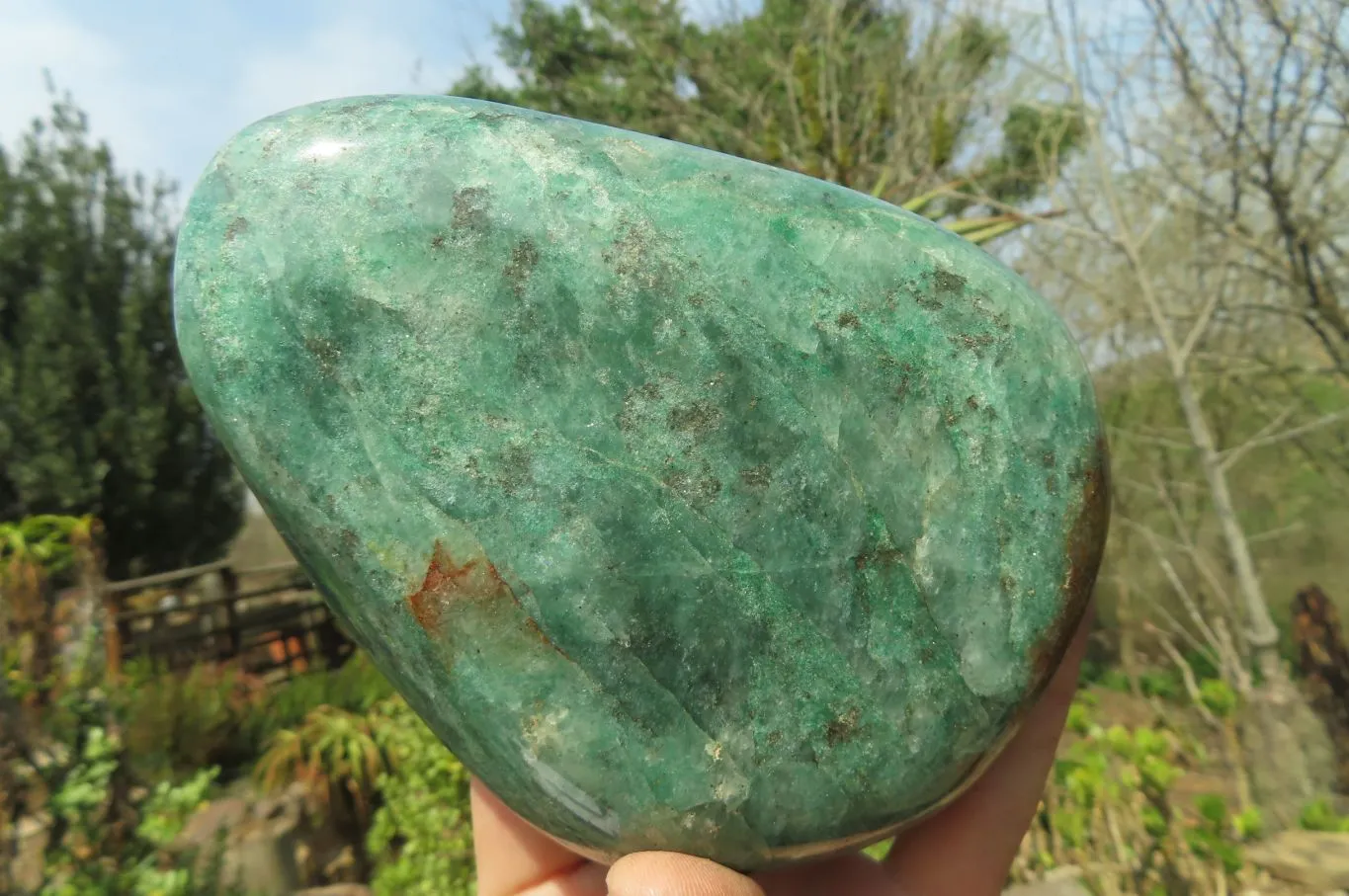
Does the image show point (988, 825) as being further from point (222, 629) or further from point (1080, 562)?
point (222, 629)

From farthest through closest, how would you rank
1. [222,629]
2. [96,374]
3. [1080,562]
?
[96,374]
[222,629]
[1080,562]

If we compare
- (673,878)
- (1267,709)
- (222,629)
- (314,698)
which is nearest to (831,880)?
(673,878)

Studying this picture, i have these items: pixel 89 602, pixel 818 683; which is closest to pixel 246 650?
pixel 89 602

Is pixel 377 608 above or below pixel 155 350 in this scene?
below

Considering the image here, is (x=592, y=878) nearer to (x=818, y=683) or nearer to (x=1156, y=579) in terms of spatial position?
(x=818, y=683)

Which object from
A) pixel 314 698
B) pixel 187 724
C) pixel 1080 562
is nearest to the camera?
pixel 1080 562

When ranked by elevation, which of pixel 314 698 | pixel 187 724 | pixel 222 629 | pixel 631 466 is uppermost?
pixel 631 466

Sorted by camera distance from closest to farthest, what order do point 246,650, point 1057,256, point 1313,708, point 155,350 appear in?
point 1313,708
point 1057,256
point 246,650
point 155,350
